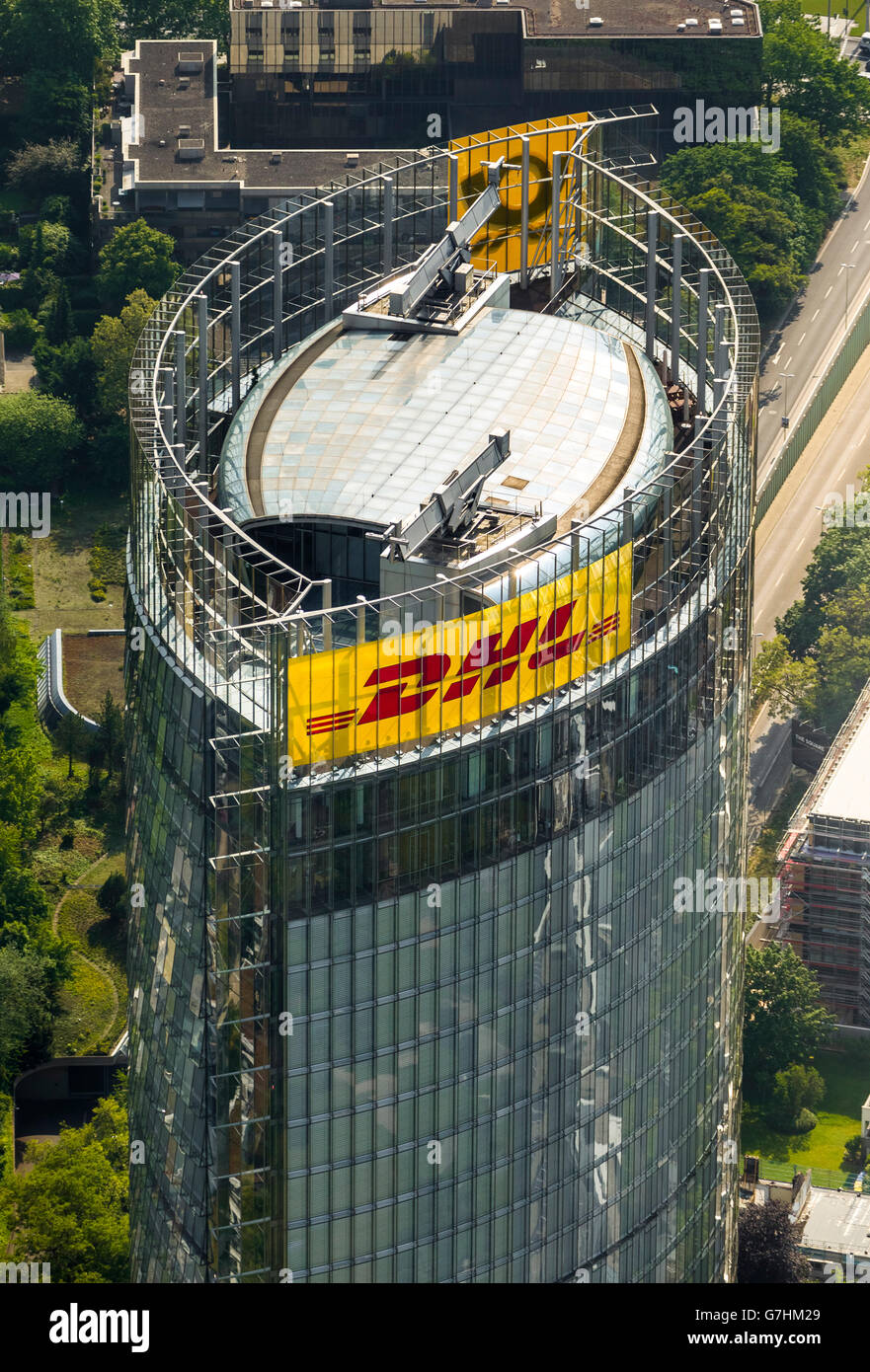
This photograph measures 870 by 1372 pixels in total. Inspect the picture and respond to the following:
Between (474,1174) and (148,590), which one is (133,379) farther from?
(474,1174)

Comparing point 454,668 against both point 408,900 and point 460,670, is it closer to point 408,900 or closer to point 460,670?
point 460,670

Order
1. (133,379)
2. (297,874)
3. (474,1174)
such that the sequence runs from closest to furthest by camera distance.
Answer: (297,874) → (474,1174) → (133,379)

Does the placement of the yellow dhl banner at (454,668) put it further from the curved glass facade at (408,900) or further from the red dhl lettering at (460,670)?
the curved glass facade at (408,900)

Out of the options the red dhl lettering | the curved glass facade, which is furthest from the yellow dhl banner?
the curved glass facade

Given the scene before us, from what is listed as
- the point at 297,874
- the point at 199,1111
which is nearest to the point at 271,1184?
the point at 199,1111

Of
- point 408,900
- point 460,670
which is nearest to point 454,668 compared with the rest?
point 460,670

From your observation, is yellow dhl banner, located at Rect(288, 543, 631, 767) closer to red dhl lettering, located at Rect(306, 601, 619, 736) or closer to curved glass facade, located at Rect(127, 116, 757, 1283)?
red dhl lettering, located at Rect(306, 601, 619, 736)
